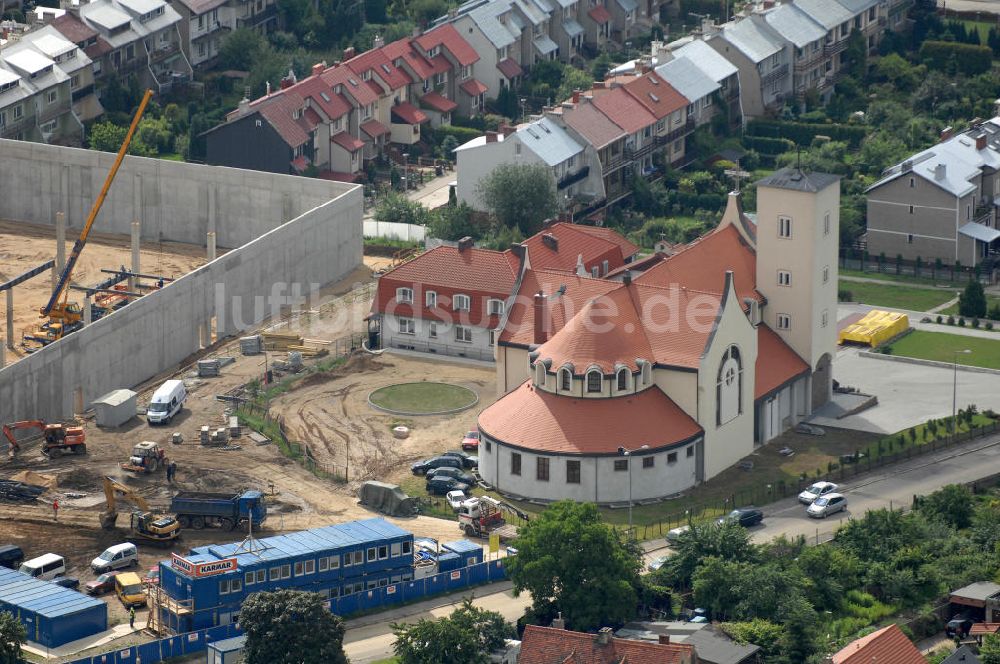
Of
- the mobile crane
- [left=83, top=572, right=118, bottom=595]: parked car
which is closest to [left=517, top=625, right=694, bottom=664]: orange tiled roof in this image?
[left=83, top=572, right=118, bottom=595]: parked car

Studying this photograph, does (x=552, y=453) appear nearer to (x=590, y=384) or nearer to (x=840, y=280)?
(x=590, y=384)

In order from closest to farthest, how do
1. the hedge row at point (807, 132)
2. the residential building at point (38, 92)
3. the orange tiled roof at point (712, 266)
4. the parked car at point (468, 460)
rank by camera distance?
the parked car at point (468, 460) < the orange tiled roof at point (712, 266) < the residential building at point (38, 92) < the hedge row at point (807, 132)

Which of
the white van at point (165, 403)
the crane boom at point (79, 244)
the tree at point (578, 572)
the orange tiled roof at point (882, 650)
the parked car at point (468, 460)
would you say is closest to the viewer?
the orange tiled roof at point (882, 650)

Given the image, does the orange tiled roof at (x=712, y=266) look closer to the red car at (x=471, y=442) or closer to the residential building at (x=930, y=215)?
the red car at (x=471, y=442)

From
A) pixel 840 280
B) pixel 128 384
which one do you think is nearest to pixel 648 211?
pixel 840 280

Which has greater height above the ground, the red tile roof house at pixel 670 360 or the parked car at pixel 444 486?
the red tile roof house at pixel 670 360

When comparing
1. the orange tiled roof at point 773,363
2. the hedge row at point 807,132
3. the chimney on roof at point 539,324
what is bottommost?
the orange tiled roof at point 773,363

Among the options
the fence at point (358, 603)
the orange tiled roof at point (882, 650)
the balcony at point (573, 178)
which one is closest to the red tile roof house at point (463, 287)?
the balcony at point (573, 178)
